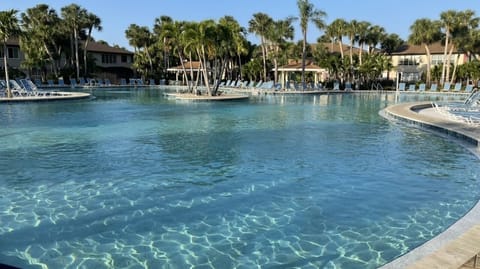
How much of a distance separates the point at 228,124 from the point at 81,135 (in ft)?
18.4

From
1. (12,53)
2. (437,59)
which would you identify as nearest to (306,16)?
(437,59)

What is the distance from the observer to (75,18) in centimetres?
4944

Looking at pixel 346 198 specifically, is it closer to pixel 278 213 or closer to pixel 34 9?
pixel 278 213

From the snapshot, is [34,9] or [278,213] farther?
[34,9]

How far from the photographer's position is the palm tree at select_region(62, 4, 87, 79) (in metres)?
49.2

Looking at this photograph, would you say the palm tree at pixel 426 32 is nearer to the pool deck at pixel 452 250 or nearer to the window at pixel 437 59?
the window at pixel 437 59

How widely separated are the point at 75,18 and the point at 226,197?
4875cm

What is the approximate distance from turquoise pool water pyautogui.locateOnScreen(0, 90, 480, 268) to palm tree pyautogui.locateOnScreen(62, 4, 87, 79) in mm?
39437

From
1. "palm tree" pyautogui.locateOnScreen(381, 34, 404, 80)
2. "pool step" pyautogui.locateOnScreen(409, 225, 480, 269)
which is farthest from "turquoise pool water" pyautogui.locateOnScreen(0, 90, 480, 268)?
"palm tree" pyautogui.locateOnScreen(381, 34, 404, 80)

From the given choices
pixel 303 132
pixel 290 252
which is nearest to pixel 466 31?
pixel 303 132

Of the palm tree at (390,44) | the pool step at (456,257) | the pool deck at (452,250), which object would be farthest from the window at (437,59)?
the pool step at (456,257)

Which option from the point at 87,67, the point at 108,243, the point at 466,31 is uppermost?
the point at 466,31

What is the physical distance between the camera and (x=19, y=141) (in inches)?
494

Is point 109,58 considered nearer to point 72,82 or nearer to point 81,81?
point 81,81
